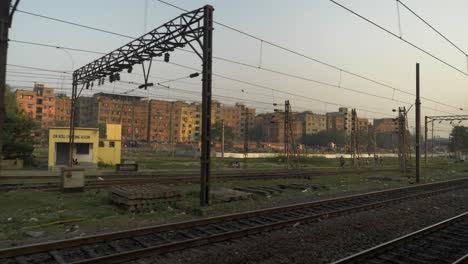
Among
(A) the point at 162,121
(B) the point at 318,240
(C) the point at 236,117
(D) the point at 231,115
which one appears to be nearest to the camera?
(B) the point at 318,240

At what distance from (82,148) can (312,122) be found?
500 feet

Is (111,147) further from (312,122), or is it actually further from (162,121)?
(312,122)

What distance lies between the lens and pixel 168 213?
43.0 feet

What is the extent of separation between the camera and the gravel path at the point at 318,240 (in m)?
7.98

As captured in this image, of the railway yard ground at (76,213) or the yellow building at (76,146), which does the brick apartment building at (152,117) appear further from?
the railway yard ground at (76,213)

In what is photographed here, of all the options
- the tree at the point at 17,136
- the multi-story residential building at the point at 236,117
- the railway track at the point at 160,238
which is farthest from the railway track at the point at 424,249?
the multi-story residential building at the point at 236,117

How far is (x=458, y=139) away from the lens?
91438mm

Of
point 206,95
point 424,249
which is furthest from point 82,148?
point 424,249

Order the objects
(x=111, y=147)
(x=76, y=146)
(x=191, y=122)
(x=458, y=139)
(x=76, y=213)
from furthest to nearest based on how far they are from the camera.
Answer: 1. (x=191, y=122)
2. (x=458, y=139)
3. (x=111, y=147)
4. (x=76, y=146)
5. (x=76, y=213)

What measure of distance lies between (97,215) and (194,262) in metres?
6.40

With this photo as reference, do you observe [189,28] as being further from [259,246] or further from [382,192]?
[382,192]

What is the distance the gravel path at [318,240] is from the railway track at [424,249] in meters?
0.49

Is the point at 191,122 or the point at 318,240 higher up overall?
the point at 191,122

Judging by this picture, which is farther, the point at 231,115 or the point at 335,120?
the point at 335,120
